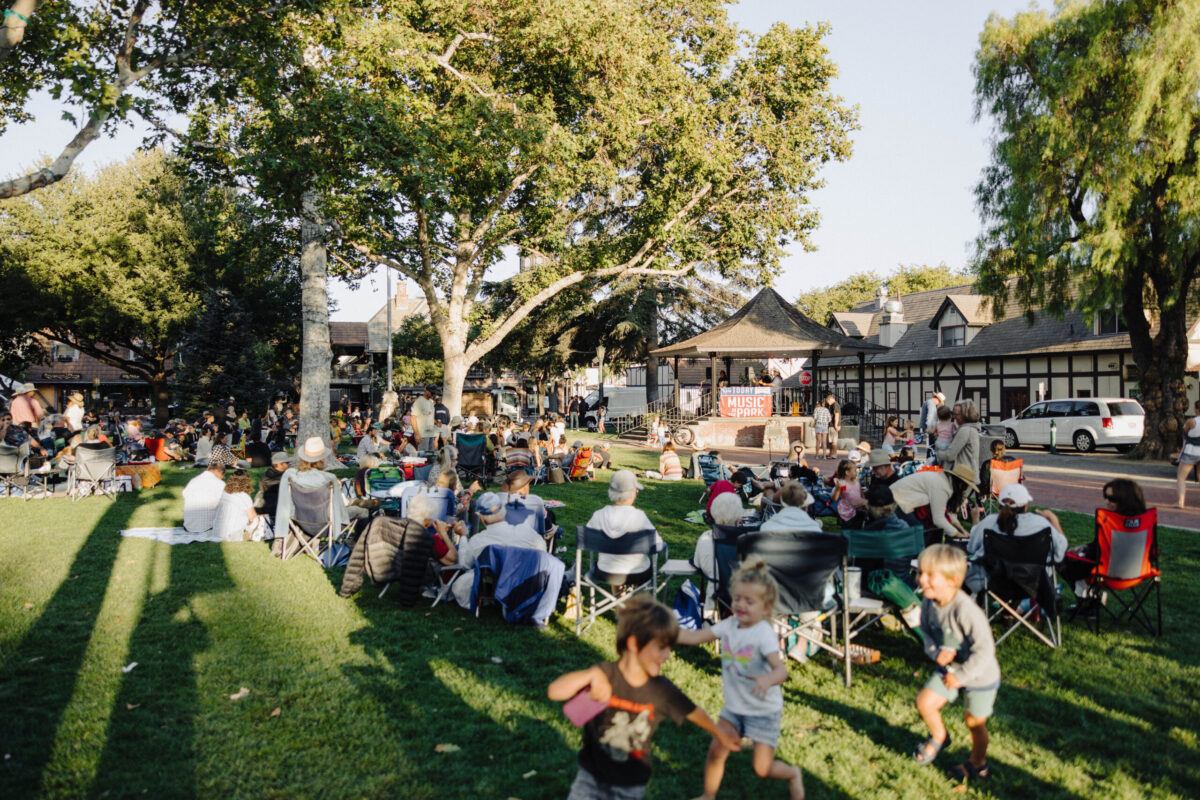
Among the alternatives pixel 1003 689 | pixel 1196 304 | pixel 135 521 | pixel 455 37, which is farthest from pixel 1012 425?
pixel 135 521

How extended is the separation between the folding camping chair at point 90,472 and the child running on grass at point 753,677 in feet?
42.0

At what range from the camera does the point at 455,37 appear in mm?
17531

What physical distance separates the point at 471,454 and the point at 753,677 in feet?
38.6

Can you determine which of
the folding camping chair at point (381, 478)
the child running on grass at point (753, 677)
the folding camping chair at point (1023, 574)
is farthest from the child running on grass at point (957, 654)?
the folding camping chair at point (381, 478)

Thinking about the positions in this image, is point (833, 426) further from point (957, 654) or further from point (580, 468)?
point (957, 654)

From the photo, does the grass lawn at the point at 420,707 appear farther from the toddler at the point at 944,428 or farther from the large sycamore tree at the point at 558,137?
the large sycamore tree at the point at 558,137

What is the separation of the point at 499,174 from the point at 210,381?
60.3ft

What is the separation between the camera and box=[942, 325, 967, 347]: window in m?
32.9

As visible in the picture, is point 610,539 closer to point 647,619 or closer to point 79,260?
point 647,619

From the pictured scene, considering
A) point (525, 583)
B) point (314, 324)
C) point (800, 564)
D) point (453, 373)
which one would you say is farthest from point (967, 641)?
point (453, 373)

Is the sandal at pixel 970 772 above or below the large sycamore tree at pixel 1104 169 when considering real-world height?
below

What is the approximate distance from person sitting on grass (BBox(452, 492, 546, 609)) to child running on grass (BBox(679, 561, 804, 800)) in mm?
2941

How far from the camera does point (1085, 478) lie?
16203mm

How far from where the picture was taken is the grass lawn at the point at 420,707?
3779mm
